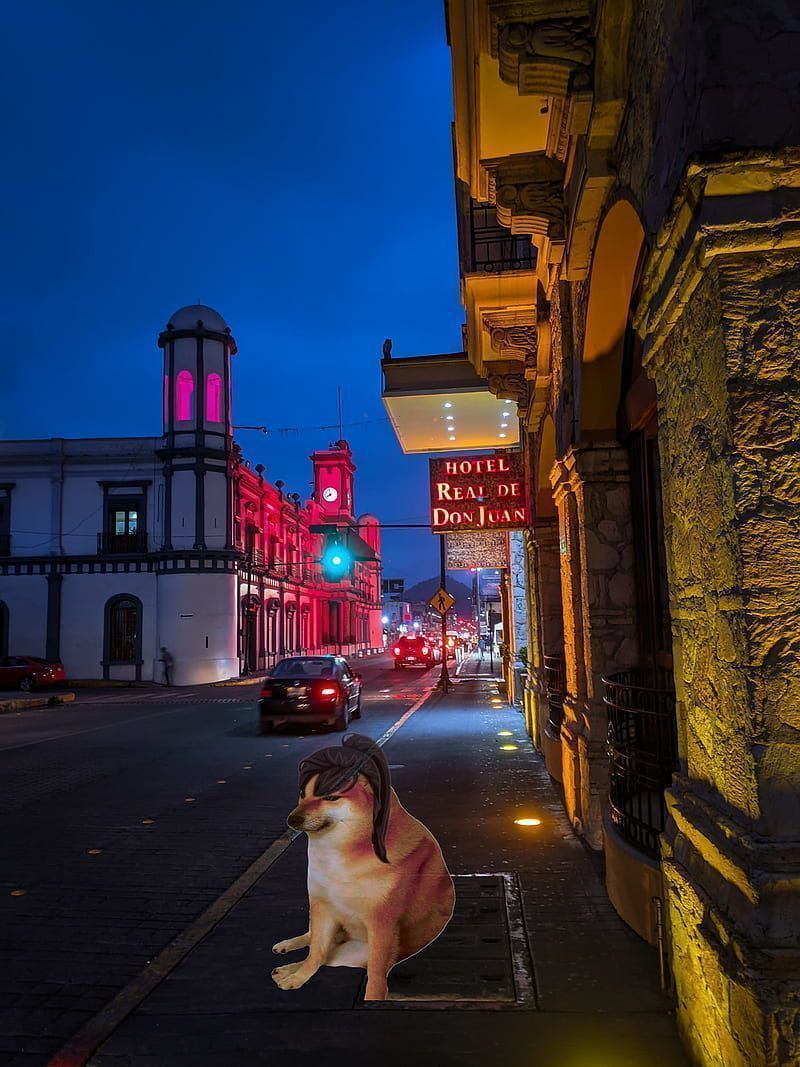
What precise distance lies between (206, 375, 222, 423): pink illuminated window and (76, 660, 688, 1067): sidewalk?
31.4 m

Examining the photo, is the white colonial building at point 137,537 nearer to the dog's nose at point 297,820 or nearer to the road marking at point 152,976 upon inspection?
the road marking at point 152,976

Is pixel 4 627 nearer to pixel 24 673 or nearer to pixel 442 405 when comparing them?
pixel 24 673

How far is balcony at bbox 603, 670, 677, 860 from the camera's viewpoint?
4.67m

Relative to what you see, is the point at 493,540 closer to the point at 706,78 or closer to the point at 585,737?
the point at 585,737

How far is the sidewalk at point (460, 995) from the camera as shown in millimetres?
3455

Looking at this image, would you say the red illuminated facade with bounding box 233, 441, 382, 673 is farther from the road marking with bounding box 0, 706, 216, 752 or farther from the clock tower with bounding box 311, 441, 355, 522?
the road marking with bounding box 0, 706, 216, 752

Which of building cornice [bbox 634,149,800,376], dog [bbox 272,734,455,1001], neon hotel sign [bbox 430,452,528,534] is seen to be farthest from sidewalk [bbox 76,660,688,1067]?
neon hotel sign [bbox 430,452,528,534]

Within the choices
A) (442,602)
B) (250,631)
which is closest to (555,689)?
(442,602)

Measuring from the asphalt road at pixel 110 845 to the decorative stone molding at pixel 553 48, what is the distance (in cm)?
591

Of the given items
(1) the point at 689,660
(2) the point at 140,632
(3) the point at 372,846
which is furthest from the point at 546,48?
(2) the point at 140,632

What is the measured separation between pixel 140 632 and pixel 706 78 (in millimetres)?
35604

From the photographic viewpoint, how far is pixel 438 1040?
3.54 m

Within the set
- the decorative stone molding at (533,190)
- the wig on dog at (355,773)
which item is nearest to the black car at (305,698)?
the decorative stone molding at (533,190)

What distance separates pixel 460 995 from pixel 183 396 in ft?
113
